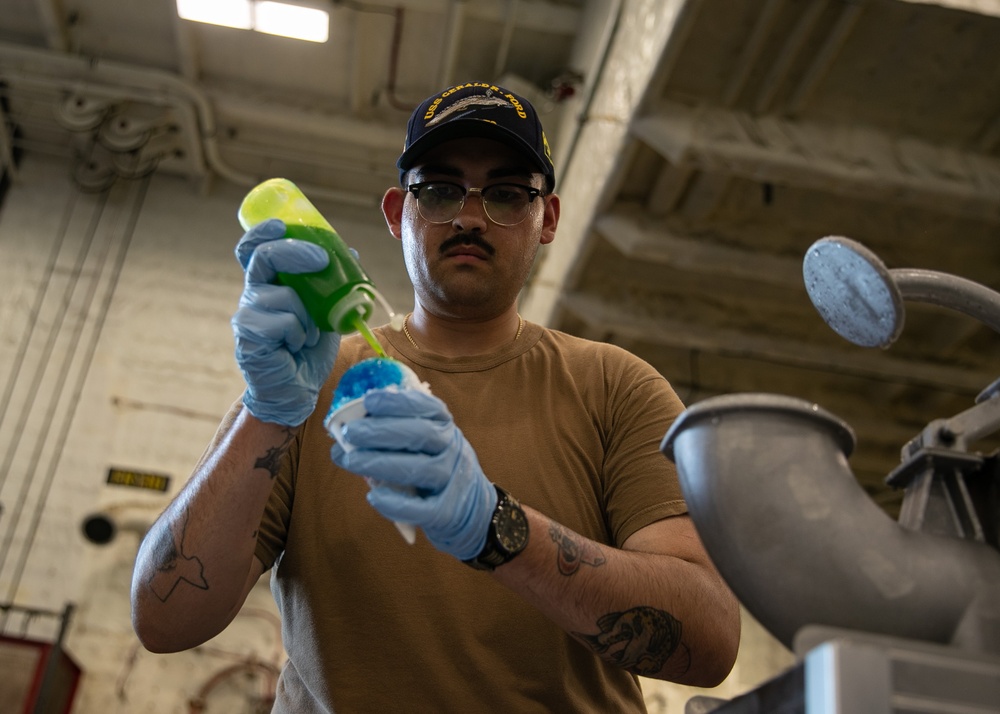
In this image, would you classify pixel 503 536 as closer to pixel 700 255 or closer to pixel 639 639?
pixel 639 639

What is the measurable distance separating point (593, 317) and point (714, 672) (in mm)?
3313

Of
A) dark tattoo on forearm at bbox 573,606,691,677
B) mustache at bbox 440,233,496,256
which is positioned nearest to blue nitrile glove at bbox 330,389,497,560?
dark tattoo on forearm at bbox 573,606,691,677

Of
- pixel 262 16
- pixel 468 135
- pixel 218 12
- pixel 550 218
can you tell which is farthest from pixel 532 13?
pixel 468 135

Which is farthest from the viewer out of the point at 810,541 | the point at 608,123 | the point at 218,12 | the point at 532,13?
the point at 532,13

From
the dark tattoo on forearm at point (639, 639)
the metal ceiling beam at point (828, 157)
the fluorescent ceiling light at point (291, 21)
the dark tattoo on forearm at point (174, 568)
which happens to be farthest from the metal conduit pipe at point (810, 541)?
the fluorescent ceiling light at point (291, 21)

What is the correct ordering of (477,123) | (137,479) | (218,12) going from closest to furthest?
(477,123) → (218,12) → (137,479)

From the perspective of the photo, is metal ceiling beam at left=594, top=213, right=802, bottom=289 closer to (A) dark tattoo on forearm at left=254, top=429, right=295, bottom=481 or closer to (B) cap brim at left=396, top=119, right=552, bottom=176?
(B) cap brim at left=396, top=119, right=552, bottom=176

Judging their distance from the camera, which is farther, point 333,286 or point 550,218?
point 550,218

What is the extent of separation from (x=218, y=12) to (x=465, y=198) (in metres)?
4.02

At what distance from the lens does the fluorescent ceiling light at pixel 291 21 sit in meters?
4.93

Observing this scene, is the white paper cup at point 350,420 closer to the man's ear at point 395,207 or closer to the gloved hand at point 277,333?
the gloved hand at point 277,333

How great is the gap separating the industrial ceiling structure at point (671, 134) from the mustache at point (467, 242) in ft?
5.85

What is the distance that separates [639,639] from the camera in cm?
112

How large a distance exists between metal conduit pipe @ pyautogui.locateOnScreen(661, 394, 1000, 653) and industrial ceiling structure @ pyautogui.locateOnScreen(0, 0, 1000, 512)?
2.47 meters
